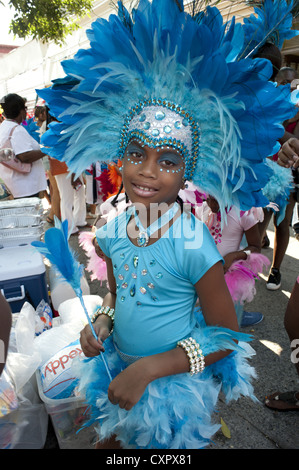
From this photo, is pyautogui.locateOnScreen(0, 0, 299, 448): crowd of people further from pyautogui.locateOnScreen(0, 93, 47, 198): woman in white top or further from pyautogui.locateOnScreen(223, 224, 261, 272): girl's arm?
→ pyautogui.locateOnScreen(0, 93, 47, 198): woman in white top

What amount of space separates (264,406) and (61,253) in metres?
1.73

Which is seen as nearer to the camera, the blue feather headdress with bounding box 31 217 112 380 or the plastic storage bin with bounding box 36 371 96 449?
the blue feather headdress with bounding box 31 217 112 380

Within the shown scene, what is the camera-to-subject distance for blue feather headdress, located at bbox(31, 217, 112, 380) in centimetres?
127

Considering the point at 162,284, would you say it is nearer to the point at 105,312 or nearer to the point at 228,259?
the point at 105,312

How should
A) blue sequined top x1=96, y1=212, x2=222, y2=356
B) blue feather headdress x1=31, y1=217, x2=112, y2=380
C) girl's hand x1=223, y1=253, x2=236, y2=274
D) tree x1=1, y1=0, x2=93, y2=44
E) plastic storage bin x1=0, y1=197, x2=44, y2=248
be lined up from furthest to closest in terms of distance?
1. tree x1=1, y1=0, x2=93, y2=44
2. plastic storage bin x1=0, y1=197, x2=44, y2=248
3. girl's hand x1=223, y1=253, x2=236, y2=274
4. blue feather headdress x1=31, y1=217, x2=112, y2=380
5. blue sequined top x1=96, y1=212, x2=222, y2=356

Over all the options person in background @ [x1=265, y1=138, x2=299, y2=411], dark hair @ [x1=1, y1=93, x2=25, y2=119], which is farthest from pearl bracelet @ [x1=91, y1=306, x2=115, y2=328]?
dark hair @ [x1=1, y1=93, x2=25, y2=119]

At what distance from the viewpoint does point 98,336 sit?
133 cm

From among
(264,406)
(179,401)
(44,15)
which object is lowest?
(264,406)

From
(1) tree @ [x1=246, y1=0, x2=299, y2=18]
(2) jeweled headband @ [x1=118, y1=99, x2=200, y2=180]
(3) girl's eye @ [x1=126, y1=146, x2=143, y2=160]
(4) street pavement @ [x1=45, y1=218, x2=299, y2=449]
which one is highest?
(1) tree @ [x1=246, y1=0, x2=299, y2=18]

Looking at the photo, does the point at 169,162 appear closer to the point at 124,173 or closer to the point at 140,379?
the point at 124,173

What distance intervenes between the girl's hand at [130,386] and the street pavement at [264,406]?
25.0 inches

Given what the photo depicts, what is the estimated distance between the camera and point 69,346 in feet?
6.10

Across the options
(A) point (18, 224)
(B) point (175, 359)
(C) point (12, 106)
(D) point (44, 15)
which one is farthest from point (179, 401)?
A: (D) point (44, 15)

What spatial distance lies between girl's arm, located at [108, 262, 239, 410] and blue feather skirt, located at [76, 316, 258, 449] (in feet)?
0.18
